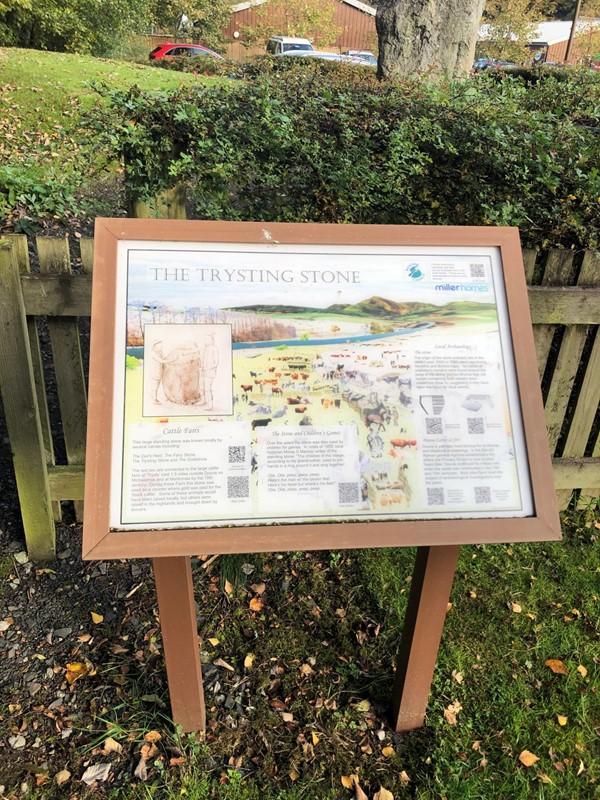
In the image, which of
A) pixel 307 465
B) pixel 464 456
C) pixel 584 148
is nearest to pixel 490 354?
pixel 464 456

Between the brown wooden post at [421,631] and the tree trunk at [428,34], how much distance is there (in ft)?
21.3

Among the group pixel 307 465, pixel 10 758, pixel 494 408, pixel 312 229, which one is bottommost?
pixel 10 758

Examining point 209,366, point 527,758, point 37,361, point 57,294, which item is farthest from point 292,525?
point 37,361

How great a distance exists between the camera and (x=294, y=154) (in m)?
2.95

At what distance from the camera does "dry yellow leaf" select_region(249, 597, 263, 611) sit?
8.92ft

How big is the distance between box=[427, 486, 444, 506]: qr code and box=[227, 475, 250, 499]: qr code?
53 cm

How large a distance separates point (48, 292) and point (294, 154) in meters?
1.44

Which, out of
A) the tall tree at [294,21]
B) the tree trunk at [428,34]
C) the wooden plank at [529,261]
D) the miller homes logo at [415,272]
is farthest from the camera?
the tall tree at [294,21]

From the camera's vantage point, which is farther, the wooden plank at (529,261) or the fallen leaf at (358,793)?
the wooden plank at (529,261)

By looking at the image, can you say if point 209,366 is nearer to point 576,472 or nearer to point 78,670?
point 78,670

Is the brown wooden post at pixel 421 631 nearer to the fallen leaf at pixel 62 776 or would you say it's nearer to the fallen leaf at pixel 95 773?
the fallen leaf at pixel 95 773

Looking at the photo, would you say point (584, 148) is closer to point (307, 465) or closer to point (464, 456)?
point (464, 456)

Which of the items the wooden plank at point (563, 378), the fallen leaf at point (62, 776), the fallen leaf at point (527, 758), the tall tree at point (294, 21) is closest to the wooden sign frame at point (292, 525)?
the fallen leaf at point (62, 776)

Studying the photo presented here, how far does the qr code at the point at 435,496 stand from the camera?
162 cm
